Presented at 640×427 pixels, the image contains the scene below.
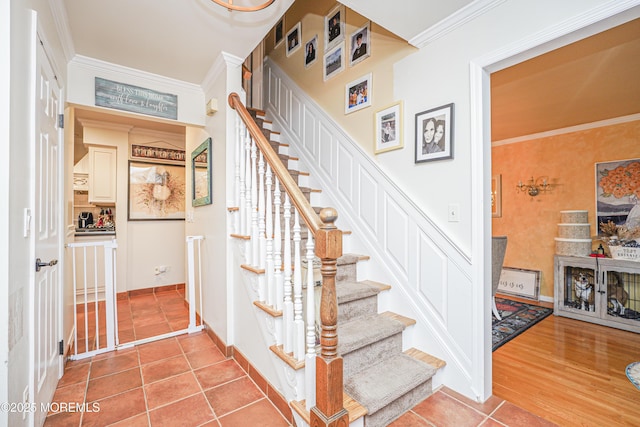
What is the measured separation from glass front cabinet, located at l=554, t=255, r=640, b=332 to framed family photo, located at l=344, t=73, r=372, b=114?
10.3 feet

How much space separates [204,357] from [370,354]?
1.40m

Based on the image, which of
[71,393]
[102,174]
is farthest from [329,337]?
[102,174]

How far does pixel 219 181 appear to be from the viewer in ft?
8.23

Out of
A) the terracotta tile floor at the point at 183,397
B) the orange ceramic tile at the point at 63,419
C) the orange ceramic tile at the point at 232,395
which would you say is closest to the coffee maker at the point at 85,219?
the terracotta tile floor at the point at 183,397

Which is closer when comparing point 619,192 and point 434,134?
point 434,134

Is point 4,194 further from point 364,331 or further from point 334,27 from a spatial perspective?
point 334,27

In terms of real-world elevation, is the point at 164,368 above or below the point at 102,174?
below

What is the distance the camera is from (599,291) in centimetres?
311

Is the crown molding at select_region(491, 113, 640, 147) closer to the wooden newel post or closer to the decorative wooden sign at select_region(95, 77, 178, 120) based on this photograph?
the wooden newel post

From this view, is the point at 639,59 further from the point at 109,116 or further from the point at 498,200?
the point at 109,116

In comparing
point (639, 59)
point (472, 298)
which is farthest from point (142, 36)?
point (639, 59)

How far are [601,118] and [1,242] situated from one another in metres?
5.35

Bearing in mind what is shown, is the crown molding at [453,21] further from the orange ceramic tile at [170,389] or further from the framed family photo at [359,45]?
the orange ceramic tile at [170,389]

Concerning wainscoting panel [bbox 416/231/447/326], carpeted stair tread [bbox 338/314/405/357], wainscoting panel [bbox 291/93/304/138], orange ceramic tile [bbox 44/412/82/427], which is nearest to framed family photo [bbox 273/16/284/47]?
wainscoting panel [bbox 291/93/304/138]
